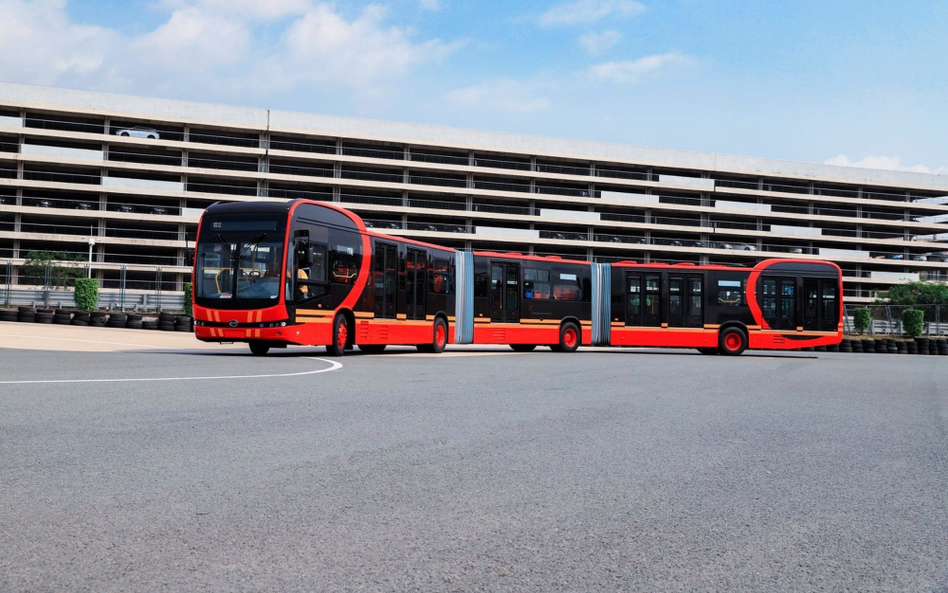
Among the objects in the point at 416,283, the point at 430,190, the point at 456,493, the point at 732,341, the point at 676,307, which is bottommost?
the point at 456,493

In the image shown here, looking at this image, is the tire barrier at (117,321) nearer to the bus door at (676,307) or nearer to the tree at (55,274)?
the tree at (55,274)

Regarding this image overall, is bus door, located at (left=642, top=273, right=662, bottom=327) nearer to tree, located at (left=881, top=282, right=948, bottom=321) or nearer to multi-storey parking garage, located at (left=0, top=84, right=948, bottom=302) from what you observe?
multi-storey parking garage, located at (left=0, top=84, right=948, bottom=302)

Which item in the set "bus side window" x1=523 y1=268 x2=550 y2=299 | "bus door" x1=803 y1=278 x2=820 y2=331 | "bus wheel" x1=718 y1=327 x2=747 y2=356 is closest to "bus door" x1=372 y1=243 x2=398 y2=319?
"bus side window" x1=523 y1=268 x2=550 y2=299

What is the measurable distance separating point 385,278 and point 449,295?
3.88 m

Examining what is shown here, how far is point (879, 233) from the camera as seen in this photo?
91.4 meters

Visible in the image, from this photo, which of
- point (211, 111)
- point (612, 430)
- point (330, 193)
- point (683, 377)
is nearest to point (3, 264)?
point (211, 111)

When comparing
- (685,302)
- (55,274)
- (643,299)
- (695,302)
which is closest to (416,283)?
(643,299)

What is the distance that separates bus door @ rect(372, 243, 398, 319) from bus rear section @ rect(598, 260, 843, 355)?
8.90 m

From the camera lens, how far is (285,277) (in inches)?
706

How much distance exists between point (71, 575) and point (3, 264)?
6822cm

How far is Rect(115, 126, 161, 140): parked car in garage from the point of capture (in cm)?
6856

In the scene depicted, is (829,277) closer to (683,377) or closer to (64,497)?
(683,377)

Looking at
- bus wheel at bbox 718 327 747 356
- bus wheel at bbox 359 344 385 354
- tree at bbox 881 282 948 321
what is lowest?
bus wheel at bbox 359 344 385 354

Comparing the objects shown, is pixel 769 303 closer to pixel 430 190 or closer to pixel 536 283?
pixel 536 283
